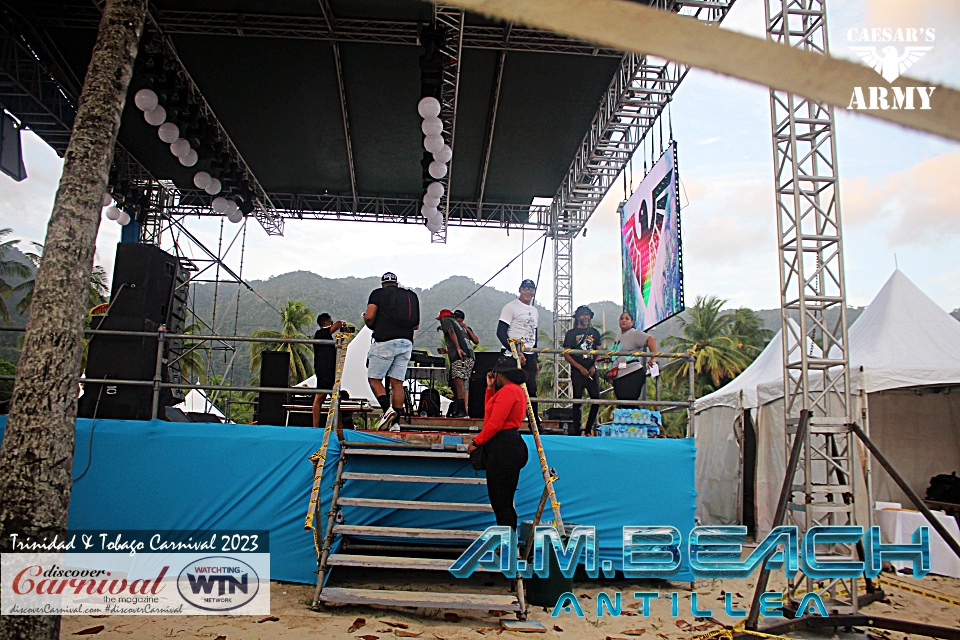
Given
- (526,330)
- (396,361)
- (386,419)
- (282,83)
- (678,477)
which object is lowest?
(678,477)

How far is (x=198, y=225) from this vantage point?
48.4ft

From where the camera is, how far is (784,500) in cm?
515

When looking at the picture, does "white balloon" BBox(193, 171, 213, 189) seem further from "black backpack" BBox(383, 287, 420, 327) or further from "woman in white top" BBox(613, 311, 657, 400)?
"woman in white top" BBox(613, 311, 657, 400)

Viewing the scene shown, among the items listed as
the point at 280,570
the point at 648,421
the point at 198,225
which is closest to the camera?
the point at 280,570

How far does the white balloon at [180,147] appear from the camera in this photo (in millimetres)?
10516

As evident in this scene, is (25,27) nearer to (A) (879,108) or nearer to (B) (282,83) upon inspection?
(B) (282,83)

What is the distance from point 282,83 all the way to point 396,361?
5.88 meters

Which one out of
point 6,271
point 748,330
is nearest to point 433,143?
point 6,271

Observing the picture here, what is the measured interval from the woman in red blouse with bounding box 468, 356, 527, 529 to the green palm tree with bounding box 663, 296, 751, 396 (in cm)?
2385

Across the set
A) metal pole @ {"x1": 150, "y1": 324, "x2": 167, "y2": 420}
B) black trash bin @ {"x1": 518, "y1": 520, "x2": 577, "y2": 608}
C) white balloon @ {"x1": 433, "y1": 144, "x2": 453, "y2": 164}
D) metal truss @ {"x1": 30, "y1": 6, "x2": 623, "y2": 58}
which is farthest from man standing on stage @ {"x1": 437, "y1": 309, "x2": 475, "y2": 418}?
metal truss @ {"x1": 30, "y1": 6, "x2": 623, "y2": 58}

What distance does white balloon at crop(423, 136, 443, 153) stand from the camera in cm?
1005

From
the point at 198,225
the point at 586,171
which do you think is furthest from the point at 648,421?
the point at 198,225

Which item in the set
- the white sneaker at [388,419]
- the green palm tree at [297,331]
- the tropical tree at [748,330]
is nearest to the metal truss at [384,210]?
the white sneaker at [388,419]

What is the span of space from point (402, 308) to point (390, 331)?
10.5 inches
